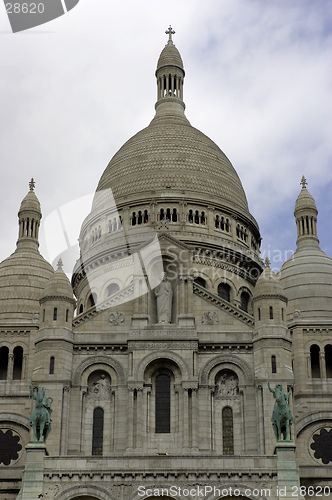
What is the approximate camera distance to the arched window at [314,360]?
63125 mm

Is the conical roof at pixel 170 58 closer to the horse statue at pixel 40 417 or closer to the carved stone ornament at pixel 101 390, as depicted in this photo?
the carved stone ornament at pixel 101 390

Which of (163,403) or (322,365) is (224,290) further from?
(163,403)

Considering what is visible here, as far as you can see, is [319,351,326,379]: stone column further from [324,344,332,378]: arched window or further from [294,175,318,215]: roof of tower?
[294,175,318,215]: roof of tower

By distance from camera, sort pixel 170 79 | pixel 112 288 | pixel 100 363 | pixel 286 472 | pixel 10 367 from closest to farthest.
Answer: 1. pixel 286 472
2. pixel 100 363
3. pixel 10 367
4. pixel 112 288
5. pixel 170 79

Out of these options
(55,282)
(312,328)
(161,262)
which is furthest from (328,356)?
(55,282)

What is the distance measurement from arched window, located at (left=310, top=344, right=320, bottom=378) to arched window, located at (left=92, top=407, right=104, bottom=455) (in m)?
15.7

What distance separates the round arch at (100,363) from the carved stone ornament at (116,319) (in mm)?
2142

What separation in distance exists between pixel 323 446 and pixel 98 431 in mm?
14261

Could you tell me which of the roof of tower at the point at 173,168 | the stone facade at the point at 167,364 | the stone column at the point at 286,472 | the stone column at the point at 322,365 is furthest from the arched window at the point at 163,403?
the roof of tower at the point at 173,168

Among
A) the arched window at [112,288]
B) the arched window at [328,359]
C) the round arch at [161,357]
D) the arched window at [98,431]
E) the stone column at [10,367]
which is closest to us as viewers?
the arched window at [98,431]

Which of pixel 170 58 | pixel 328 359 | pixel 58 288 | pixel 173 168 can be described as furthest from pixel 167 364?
pixel 170 58

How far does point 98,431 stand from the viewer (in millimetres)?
53000

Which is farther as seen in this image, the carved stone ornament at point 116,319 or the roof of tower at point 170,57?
the roof of tower at point 170,57

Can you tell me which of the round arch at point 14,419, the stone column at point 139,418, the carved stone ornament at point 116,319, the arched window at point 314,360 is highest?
the arched window at point 314,360
